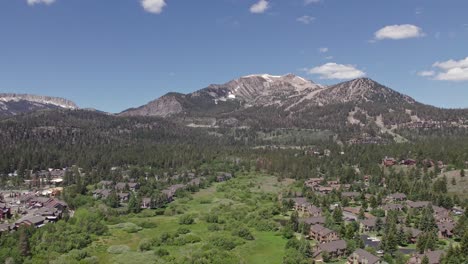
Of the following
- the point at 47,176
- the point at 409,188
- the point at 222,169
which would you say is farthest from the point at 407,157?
the point at 47,176

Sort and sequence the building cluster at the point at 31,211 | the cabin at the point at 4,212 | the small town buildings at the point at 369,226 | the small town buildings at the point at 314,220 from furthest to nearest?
1. the cabin at the point at 4,212
2. the small town buildings at the point at 314,220
3. the building cluster at the point at 31,211
4. the small town buildings at the point at 369,226

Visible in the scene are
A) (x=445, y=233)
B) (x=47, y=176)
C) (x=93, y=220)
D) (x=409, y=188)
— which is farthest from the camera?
(x=47, y=176)

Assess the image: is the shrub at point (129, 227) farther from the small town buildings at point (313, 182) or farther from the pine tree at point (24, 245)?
the small town buildings at point (313, 182)

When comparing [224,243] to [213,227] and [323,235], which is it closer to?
[213,227]

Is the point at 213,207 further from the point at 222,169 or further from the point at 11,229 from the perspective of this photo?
the point at 222,169

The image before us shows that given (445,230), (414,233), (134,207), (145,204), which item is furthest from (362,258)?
(145,204)

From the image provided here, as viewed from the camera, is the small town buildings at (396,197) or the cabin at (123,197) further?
the cabin at (123,197)

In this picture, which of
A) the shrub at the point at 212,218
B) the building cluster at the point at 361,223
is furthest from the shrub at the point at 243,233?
the shrub at the point at 212,218
